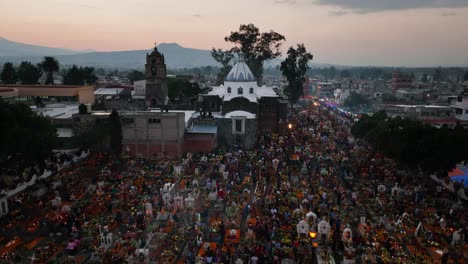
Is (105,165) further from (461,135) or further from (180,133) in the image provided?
(461,135)

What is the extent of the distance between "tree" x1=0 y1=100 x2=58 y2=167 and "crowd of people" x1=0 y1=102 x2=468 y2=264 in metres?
2.01

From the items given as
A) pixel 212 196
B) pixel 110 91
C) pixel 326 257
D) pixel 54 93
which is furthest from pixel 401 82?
pixel 326 257

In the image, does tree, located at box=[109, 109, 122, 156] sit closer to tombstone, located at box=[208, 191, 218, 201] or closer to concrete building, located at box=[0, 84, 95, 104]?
tombstone, located at box=[208, 191, 218, 201]

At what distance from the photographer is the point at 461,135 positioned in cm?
2258

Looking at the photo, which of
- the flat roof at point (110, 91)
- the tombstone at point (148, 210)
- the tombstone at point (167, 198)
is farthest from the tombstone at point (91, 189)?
the flat roof at point (110, 91)

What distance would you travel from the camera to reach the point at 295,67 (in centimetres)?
5016

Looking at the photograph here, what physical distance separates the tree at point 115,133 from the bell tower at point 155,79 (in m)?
11.7

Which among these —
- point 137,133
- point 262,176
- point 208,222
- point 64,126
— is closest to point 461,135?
point 262,176

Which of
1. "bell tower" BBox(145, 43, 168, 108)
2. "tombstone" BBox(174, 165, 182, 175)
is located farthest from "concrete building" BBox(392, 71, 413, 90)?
"tombstone" BBox(174, 165, 182, 175)

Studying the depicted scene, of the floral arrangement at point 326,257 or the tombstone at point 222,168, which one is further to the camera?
the tombstone at point 222,168

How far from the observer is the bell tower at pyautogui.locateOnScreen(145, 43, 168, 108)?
4059cm

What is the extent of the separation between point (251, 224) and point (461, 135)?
14349 millimetres

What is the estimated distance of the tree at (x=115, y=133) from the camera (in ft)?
93.7

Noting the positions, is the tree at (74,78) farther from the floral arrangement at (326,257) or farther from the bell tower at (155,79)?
the floral arrangement at (326,257)
